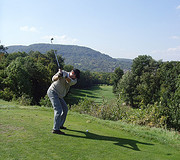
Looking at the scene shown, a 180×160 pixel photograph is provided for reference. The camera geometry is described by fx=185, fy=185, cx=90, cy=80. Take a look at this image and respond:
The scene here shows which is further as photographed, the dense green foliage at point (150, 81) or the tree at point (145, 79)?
the tree at point (145, 79)

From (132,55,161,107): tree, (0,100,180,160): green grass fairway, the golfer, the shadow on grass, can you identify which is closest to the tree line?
the golfer

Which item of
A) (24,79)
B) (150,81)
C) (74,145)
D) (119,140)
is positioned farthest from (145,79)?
(74,145)

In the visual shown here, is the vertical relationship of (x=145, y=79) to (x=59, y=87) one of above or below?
above

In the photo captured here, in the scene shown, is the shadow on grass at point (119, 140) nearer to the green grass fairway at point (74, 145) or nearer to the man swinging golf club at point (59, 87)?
the green grass fairway at point (74, 145)

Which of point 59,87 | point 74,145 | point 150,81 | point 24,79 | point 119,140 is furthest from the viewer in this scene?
point 150,81

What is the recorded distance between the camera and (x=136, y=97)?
1922 inches

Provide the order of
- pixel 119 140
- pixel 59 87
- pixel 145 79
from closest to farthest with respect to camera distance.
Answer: pixel 119 140 → pixel 59 87 → pixel 145 79

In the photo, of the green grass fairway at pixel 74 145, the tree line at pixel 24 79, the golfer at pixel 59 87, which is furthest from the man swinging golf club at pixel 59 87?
the tree line at pixel 24 79

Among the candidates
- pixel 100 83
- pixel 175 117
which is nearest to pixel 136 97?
pixel 175 117

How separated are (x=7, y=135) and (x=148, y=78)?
148ft

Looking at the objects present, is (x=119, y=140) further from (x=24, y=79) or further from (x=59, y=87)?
(x=24, y=79)

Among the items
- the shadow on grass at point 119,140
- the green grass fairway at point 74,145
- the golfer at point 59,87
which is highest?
the golfer at point 59,87

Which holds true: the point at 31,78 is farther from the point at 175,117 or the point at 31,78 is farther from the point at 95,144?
the point at 95,144

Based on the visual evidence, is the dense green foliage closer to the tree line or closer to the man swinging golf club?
the tree line
